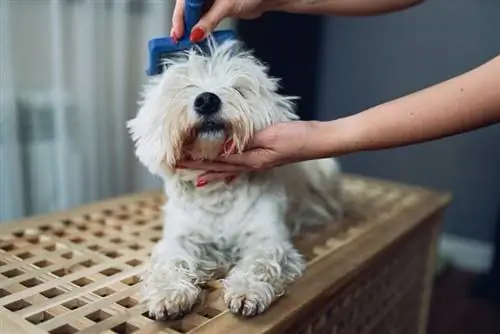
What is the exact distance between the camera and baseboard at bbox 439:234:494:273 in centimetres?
218

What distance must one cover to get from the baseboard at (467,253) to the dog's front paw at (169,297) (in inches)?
59.6

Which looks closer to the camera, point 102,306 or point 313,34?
point 102,306

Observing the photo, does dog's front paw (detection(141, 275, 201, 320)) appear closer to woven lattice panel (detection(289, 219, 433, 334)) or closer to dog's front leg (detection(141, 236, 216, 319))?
dog's front leg (detection(141, 236, 216, 319))

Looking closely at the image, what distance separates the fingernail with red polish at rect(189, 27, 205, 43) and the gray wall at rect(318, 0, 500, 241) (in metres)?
1.41

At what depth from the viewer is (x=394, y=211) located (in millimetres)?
1292

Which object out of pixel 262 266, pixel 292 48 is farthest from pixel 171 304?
pixel 292 48

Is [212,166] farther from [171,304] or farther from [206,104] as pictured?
[171,304]

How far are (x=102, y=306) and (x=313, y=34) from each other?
1700 millimetres

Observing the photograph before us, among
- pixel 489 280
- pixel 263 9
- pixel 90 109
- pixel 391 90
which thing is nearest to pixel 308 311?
pixel 263 9

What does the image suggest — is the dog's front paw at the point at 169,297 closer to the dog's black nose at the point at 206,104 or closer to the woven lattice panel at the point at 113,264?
the woven lattice panel at the point at 113,264

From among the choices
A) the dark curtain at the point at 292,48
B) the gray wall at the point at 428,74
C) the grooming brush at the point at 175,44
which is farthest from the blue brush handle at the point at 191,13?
the gray wall at the point at 428,74

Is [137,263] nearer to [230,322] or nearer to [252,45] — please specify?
[230,322]

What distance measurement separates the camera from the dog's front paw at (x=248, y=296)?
81 centimetres

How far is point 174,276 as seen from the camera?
0.87 m
